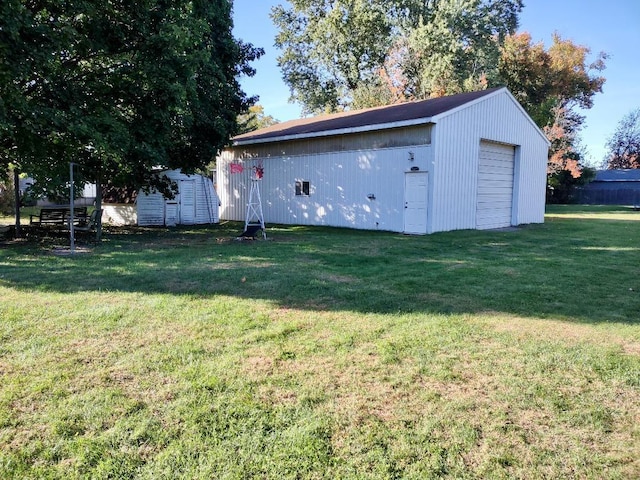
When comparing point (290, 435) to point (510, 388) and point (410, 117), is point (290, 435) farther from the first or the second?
point (410, 117)

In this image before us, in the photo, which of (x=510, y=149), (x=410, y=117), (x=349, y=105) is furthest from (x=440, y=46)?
(x=410, y=117)

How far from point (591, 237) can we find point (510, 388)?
11.7 m

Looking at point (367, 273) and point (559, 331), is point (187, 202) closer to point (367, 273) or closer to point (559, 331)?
point (367, 273)

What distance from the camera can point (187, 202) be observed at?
18.3m

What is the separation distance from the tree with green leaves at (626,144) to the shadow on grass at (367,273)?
57639 mm

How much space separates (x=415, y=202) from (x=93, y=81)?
9.43 metres

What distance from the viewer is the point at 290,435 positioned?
2.57 metres

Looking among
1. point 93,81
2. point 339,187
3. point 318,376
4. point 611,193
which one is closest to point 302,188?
point 339,187

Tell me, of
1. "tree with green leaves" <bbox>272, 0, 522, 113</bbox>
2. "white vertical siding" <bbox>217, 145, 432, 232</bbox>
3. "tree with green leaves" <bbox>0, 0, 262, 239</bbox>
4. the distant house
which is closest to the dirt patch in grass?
"tree with green leaves" <bbox>0, 0, 262, 239</bbox>

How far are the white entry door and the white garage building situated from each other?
0.03m

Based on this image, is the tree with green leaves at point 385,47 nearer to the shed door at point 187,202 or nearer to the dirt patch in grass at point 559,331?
the shed door at point 187,202

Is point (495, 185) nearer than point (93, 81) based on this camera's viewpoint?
No

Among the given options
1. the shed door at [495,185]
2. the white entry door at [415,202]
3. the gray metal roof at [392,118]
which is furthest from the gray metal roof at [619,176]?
the white entry door at [415,202]

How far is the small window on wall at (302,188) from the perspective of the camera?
56.6 feet
